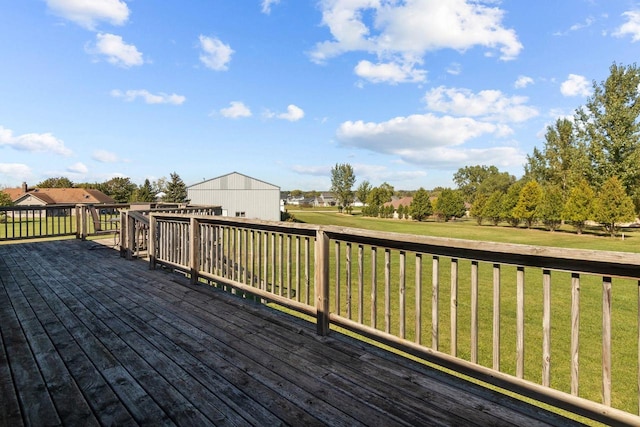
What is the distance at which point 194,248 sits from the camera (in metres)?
4.52

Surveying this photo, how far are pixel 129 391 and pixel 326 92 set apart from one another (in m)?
26.0

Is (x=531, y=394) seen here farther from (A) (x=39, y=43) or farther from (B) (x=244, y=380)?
(A) (x=39, y=43)

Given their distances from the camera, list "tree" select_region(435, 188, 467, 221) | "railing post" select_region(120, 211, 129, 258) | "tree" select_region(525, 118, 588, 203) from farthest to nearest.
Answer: "tree" select_region(435, 188, 467, 221), "tree" select_region(525, 118, 588, 203), "railing post" select_region(120, 211, 129, 258)

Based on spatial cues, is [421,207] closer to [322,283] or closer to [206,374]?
[322,283]

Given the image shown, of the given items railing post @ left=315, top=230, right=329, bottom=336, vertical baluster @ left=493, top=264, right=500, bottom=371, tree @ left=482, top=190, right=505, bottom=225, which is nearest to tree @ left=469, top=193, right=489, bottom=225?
tree @ left=482, top=190, right=505, bottom=225

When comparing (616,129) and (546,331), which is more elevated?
(616,129)

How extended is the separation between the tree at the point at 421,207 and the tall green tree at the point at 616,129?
787 inches

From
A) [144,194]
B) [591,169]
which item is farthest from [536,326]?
[144,194]

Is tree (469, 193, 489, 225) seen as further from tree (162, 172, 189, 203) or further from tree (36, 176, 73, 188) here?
tree (36, 176, 73, 188)

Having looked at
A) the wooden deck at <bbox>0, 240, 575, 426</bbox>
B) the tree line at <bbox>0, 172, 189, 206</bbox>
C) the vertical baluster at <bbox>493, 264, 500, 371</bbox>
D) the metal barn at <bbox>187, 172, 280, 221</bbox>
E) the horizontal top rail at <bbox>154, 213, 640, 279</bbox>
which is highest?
the tree line at <bbox>0, 172, 189, 206</bbox>

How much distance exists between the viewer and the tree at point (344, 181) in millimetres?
70875

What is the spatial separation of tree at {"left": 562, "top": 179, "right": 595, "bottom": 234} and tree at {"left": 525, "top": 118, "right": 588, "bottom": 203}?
8.18 meters

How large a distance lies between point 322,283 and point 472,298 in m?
1.27

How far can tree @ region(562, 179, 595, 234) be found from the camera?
88.9 ft
